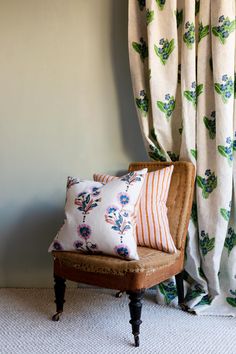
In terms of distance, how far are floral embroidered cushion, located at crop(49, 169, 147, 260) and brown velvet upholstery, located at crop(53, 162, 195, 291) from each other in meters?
0.05

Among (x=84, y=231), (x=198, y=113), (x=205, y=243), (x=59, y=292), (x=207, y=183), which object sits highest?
(x=198, y=113)

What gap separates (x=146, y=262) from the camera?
1.46 meters

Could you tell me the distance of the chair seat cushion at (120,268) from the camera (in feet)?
4.71

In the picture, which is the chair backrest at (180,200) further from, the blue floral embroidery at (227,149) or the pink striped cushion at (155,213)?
the blue floral embroidery at (227,149)

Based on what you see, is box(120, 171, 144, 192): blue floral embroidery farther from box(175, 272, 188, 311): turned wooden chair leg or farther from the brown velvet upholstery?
box(175, 272, 188, 311): turned wooden chair leg

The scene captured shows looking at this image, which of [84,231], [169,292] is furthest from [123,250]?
[169,292]

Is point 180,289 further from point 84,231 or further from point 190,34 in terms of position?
point 190,34

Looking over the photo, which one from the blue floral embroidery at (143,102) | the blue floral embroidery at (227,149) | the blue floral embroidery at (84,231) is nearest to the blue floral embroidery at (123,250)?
the blue floral embroidery at (84,231)

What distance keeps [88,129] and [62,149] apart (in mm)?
197

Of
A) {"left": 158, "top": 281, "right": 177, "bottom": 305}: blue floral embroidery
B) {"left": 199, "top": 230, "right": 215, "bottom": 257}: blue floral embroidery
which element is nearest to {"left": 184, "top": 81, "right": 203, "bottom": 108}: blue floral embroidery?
{"left": 199, "top": 230, "right": 215, "bottom": 257}: blue floral embroidery

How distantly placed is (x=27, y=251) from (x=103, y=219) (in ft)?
2.90

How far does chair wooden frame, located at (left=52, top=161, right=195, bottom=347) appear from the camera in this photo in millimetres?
1444

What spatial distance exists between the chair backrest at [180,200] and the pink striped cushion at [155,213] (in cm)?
4

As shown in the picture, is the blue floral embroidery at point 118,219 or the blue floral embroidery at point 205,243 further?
the blue floral embroidery at point 205,243
